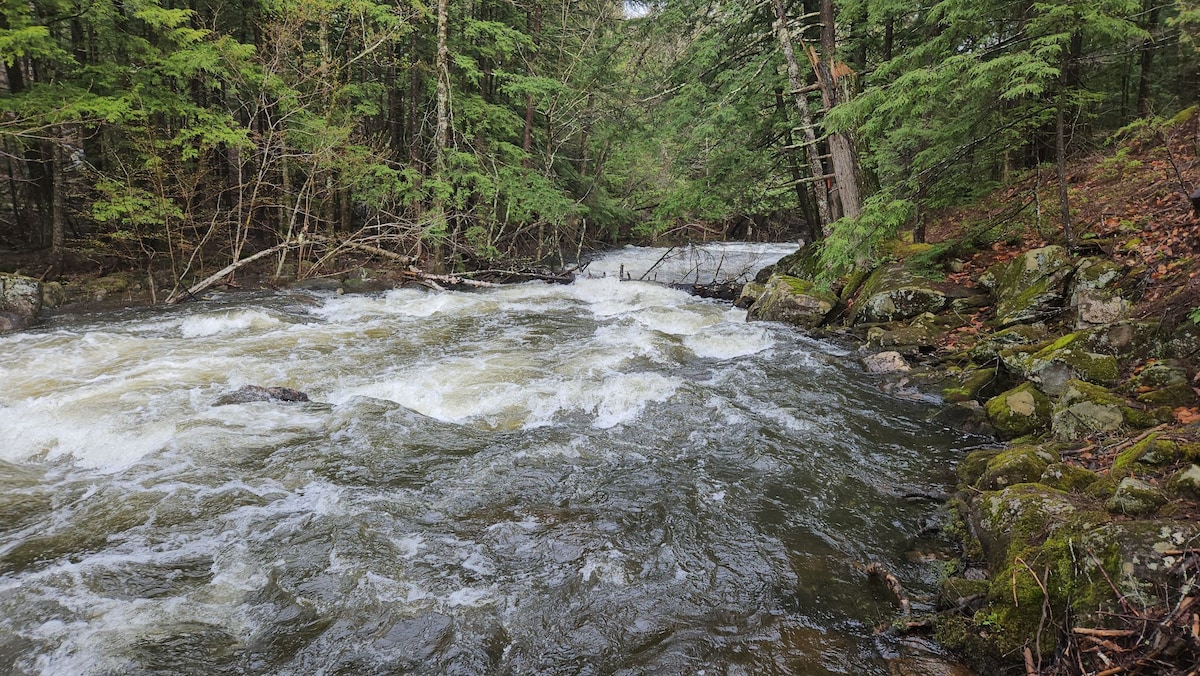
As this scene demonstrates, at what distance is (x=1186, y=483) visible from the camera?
338 centimetres

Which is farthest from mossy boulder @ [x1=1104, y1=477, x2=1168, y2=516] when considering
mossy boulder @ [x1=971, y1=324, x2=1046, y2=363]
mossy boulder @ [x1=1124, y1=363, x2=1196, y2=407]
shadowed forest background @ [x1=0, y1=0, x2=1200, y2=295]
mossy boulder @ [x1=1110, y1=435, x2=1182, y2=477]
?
shadowed forest background @ [x1=0, y1=0, x2=1200, y2=295]

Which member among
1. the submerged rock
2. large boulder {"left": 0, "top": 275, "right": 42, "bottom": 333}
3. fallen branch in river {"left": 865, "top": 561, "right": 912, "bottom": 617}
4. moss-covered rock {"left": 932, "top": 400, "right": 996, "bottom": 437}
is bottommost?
moss-covered rock {"left": 932, "top": 400, "right": 996, "bottom": 437}

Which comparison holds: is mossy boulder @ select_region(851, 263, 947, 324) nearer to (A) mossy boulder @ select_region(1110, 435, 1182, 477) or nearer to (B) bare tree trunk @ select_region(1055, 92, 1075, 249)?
(B) bare tree trunk @ select_region(1055, 92, 1075, 249)

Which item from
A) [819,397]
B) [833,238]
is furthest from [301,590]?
[833,238]

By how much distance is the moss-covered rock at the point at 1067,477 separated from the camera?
4.31 metres

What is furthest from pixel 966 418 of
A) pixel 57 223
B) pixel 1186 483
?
pixel 57 223

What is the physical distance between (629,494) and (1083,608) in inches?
140

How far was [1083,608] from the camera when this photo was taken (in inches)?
123

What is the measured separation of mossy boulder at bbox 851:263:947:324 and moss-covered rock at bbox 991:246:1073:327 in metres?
1.13

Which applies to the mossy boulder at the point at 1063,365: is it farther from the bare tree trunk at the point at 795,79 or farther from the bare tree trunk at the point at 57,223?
the bare tree trunk at the point at 57,223

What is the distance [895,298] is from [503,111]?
Answer: 12961 millimetres

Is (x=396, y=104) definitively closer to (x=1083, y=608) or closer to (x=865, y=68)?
(x=865, y=68)

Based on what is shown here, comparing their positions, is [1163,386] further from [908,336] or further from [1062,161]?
[908,336]

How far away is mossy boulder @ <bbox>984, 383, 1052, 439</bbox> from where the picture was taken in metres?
6.24
